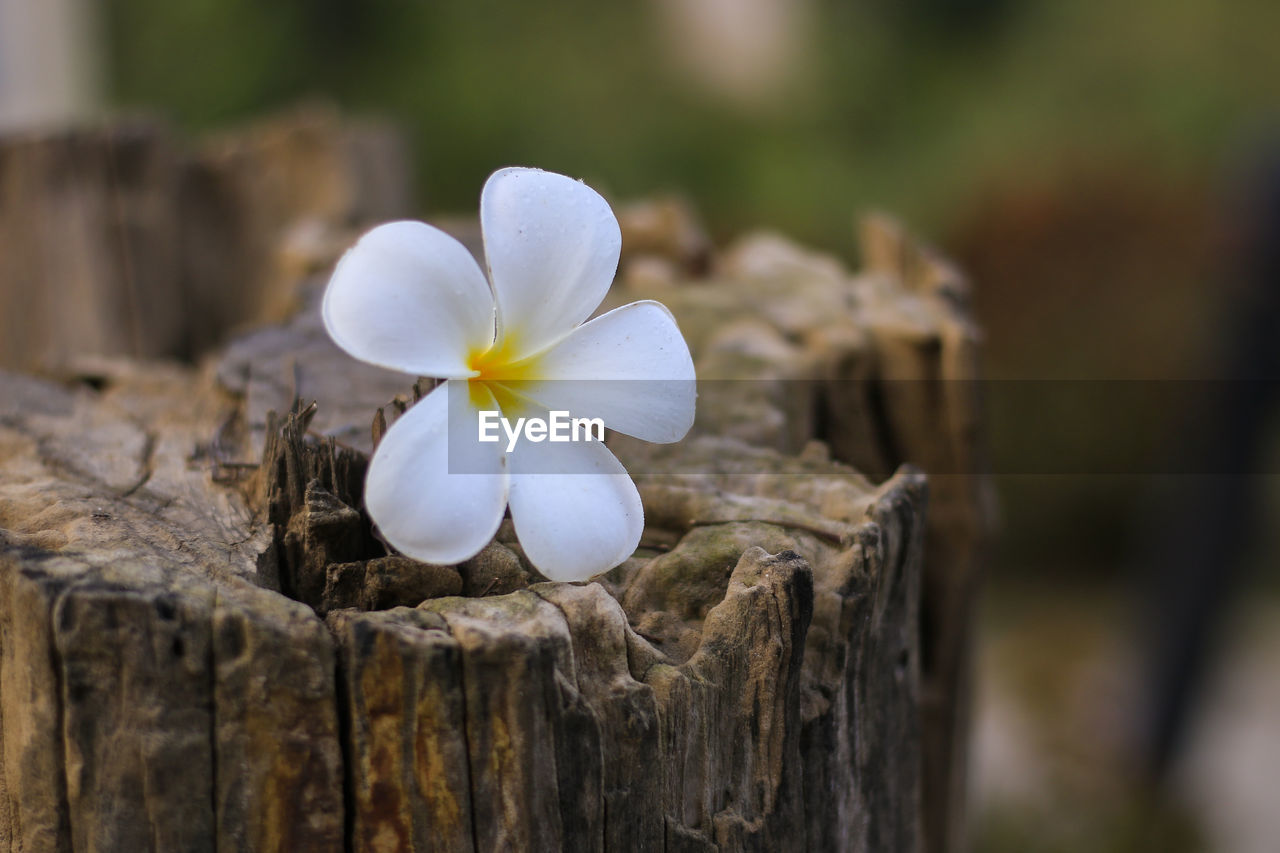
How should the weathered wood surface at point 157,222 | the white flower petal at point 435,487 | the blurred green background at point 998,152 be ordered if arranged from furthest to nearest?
the blurred green background at point 998,152 → the weathered wood surface at point 157,222 → the white flower petal at point 435,487

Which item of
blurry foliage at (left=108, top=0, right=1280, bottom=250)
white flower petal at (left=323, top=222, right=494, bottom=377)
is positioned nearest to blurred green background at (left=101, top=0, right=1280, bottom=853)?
blurry foliage at (left=108, top=0, right=1280, bottom=250)

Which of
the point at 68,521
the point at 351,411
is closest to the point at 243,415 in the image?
the point at 351,411

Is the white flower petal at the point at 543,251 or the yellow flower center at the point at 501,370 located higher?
the white flower petal at the point at 543,251

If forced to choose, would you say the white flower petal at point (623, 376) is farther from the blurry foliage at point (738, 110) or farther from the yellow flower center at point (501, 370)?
the blurry foliage at point (738, 110)

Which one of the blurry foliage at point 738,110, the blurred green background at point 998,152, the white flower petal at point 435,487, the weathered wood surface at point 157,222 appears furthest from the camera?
the blurry foliage at point 738,110

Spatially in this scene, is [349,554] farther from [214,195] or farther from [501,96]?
[501,96]

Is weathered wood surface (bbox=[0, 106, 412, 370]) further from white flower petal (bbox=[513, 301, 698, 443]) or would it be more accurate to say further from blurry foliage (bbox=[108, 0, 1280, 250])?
blurry foliage (bbox=[108, 0, 1280, 250])

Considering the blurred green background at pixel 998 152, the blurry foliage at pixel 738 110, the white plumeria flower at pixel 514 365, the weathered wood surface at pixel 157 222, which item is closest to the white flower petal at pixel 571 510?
the white plumeria flower at pixel 514 365
